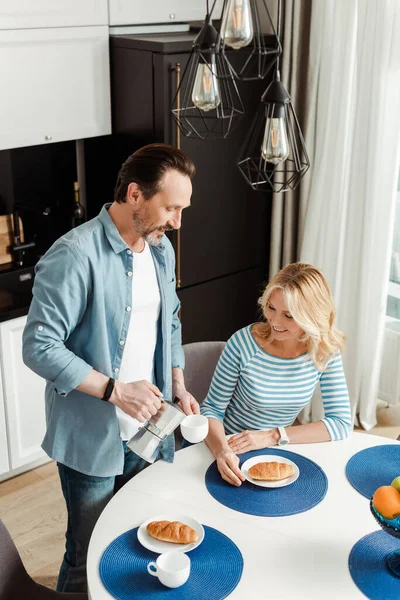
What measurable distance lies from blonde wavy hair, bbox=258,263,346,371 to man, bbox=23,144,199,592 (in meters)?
0.35

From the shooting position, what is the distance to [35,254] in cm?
346

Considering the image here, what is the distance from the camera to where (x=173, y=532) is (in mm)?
1787

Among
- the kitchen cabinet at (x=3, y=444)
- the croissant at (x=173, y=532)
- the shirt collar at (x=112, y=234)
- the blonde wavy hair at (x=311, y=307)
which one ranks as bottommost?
the kitchen cabinet at (x=3, y=444)

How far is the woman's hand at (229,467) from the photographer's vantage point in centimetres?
203

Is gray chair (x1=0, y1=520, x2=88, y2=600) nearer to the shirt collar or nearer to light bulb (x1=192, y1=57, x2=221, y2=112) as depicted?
the shirt collar

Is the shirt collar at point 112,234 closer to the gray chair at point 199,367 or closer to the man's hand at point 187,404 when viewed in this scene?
the man's hand at point 187,404

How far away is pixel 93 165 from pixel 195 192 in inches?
20.4

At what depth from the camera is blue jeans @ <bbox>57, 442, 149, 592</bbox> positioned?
7.05 feet

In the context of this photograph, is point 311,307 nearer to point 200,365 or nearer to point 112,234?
point 200,365

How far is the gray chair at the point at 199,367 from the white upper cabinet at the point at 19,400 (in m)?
0.89

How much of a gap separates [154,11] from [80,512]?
2177mm

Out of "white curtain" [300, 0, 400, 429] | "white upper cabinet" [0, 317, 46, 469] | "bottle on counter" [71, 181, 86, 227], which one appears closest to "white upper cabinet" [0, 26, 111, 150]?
"bottle on counter" [71, 181, 86, 227]

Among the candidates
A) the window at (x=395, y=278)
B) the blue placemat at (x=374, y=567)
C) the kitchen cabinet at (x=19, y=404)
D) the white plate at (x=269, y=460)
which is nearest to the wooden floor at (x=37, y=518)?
the kitchen cabinet at (x=19, y=404)

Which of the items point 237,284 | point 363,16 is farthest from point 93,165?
point 363,16
